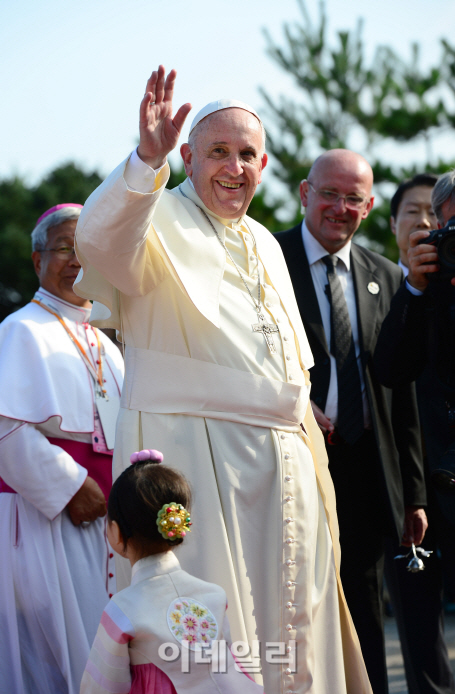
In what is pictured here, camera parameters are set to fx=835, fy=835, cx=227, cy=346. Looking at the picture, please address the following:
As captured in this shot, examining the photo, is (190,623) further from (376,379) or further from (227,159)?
(376,379)

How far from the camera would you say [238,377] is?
3016 mm

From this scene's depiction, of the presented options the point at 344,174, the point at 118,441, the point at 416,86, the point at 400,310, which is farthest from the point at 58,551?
the point at 416,86

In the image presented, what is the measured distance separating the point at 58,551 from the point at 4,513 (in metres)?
0.31

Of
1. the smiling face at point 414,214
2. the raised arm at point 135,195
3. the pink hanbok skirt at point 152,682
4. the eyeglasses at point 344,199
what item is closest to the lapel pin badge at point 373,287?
the eyeglasses at point 344,199

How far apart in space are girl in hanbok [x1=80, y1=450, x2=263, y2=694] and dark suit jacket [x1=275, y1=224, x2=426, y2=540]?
1527 millimetres

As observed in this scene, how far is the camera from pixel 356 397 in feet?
13.0

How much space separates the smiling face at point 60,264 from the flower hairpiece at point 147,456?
171 cm

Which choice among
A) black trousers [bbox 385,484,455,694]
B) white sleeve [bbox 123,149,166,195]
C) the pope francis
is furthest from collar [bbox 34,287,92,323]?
black trousers [bbox 385,484,455,694]

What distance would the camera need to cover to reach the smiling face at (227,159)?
3189 millimetres

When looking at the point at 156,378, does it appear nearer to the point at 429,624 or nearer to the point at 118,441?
the point at 118,441

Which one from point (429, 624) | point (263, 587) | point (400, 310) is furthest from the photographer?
point (429, 624)

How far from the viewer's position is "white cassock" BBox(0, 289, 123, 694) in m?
3.58

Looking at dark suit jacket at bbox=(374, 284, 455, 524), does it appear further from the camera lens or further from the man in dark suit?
the man in dark suit

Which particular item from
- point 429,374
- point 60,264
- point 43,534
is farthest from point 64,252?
point 429,374
